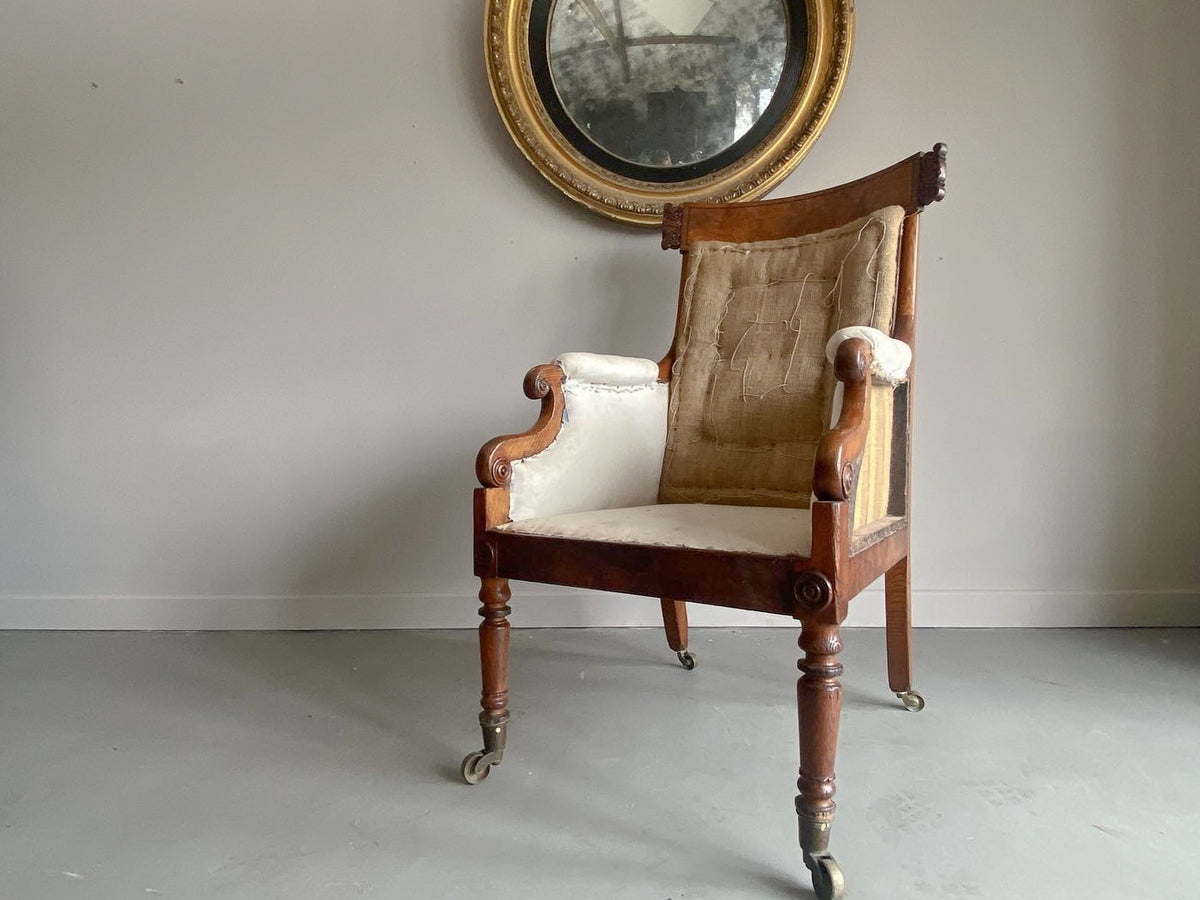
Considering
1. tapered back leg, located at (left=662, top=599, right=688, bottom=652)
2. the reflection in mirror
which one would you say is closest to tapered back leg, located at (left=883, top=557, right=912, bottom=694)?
tapered back leg, located at (left=662, top=599, right=688, bottom=652)

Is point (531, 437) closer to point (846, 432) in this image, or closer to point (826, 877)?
point (846, 432)

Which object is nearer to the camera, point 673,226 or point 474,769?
point 474,769

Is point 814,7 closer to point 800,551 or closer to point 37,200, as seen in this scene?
point 800,551

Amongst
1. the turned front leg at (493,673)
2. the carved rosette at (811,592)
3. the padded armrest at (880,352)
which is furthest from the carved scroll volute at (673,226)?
the carved rosette at (811,592)

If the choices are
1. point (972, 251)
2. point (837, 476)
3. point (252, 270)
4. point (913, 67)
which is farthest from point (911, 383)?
point (252, 270)

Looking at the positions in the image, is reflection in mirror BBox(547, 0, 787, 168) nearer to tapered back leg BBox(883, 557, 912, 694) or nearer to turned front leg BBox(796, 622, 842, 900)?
tapered back leg BBox(883, 557, 912, 694)

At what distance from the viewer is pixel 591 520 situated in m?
1.22

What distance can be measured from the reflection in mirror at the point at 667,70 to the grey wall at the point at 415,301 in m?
0.22

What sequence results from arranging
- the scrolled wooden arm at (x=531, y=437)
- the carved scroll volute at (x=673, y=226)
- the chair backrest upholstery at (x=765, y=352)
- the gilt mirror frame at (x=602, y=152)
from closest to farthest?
the scrolled wooden arm at (x=531, y=437) → the chair backrest upholstery at (x=765, y=352) → the carved scroll volute at (x=673, y=226) → the gilt mirror frame at (x=602, y=152)

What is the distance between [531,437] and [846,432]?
530 mm

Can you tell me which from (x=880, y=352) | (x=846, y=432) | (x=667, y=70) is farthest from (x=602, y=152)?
(x=846, y=432)

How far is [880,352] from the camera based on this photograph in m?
1.08

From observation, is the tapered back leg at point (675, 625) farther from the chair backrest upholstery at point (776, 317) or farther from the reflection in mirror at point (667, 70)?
the reflection in mirror at point (667, 70)

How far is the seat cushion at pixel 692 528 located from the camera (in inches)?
40.6
